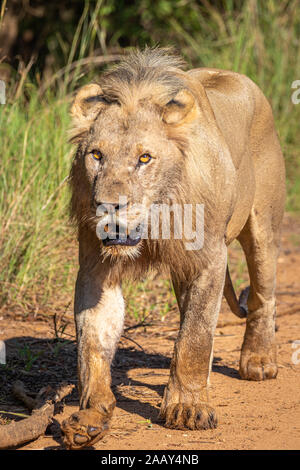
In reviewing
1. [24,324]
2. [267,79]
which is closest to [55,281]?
[24,324]

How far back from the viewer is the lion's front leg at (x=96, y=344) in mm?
3281

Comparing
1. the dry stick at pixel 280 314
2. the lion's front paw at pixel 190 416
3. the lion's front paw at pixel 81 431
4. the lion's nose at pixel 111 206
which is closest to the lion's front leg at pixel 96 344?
the lion's front paw at pixel 81 431

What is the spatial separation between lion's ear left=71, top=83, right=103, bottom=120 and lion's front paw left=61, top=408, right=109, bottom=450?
1.27 metres

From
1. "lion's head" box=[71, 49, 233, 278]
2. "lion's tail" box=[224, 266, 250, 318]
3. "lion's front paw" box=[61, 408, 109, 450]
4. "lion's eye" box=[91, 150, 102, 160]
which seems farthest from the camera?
"lion's tail" box=[224, 266, 250, 318]

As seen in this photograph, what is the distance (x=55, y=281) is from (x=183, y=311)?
2147 millimetres

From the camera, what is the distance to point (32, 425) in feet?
10.5

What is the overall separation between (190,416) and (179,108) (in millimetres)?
1322

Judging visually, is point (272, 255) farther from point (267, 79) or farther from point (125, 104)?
point (267, 79)

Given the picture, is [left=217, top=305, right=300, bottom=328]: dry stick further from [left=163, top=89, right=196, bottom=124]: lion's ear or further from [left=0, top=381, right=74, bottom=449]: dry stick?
[left=163, top=89, right=196, bottom=124]: lion's ear

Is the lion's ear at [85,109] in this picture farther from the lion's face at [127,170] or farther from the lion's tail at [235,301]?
the lion's tail at [235,301]

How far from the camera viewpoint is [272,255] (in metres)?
4.57

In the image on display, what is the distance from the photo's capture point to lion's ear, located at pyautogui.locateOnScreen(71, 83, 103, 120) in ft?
11.3

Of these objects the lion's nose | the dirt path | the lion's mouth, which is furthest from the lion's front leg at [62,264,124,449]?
the lion's nose

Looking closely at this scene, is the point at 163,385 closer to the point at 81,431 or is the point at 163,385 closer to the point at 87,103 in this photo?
the point at 81,431
